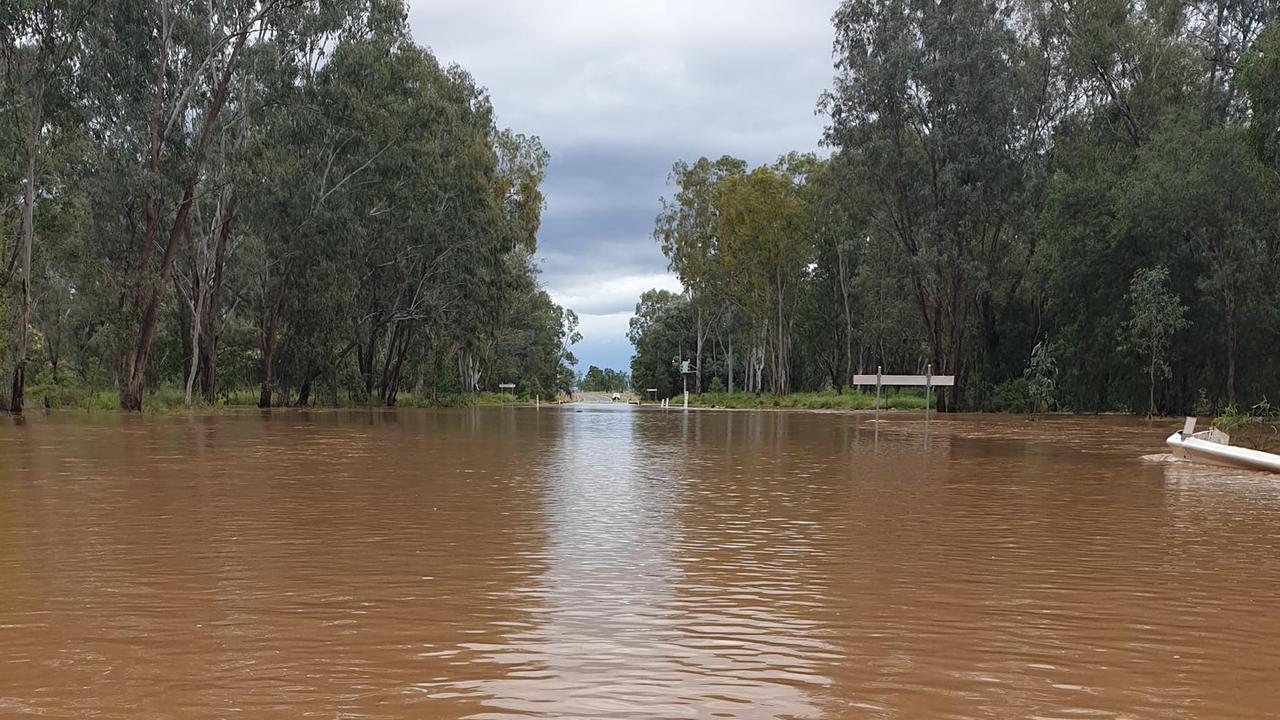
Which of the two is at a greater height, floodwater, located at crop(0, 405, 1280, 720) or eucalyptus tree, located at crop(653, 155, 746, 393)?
eucalyptus tree, located at crop(653, 155, 746, 393)

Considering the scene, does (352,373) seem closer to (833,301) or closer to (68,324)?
(68,324)

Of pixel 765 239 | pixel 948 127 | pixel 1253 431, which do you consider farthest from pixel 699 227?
pixel 1253 431

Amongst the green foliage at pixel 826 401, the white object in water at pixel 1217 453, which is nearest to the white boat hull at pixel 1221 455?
the white object in water at pixel 1217 453

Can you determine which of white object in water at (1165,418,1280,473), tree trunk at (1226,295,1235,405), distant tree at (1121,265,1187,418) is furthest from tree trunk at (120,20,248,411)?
tree trunk at (1226,295,1235,405)

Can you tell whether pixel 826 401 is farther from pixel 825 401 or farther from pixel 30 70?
pixel 30 70

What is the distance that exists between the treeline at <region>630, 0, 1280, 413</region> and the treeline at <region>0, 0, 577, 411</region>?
862 inches

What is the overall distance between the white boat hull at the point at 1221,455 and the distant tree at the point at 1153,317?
25.2m

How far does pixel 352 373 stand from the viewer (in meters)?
56.7

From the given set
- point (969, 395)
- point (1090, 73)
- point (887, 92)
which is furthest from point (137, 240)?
point (1090, 73)

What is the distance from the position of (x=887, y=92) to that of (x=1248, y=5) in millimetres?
16062

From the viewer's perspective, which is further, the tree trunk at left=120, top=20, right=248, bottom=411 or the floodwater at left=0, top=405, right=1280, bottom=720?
the tree trunk at left=120, top=20, right=248, bottom=411

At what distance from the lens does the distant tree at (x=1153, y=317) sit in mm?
41438

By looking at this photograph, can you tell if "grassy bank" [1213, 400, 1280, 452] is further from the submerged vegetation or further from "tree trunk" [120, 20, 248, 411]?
"tree trunk" [120, 20, 248, 411]

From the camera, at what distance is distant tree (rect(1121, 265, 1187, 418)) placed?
4144 centimetres
